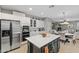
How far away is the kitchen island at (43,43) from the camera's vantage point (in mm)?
2320

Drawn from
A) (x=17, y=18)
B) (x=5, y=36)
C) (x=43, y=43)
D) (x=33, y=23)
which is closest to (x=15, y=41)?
(x=5, y=36)

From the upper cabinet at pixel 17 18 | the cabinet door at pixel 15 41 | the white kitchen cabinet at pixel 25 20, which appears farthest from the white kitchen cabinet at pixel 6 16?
the cabinet door at pixel 15 41

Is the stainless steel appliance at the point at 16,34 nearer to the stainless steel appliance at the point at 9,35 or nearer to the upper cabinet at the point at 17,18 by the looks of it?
the stainless steel appliance at the point at 9,35

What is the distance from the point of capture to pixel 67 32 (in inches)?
122

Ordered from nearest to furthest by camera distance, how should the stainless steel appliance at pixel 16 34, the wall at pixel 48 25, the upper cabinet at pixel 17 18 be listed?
the wall at pixel 48 25
the upper cabinet at pixel 17 18
the stainless steel appliance at pixel 16 34

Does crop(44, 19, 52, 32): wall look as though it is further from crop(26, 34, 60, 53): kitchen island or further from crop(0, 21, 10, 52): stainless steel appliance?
crop(0, 21, 10, 52): stainless steel appliance

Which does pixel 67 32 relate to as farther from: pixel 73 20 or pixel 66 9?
pixel 66 9

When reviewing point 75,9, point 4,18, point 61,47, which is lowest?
point 61,47

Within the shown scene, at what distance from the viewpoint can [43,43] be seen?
2.53 metres

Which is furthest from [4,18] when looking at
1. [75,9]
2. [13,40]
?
[75,9]

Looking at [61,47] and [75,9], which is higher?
[75,9]

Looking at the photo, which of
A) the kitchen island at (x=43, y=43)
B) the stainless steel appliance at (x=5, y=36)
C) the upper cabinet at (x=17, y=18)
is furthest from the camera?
the upper cabinet at (x=17, y=18)
